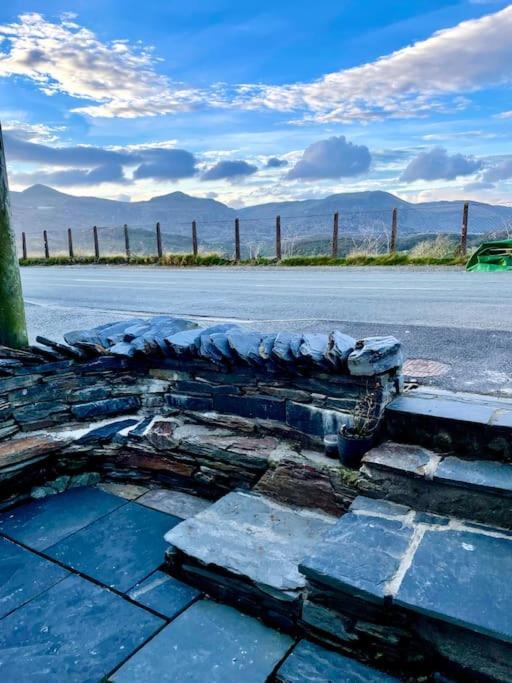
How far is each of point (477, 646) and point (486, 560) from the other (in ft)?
1.09

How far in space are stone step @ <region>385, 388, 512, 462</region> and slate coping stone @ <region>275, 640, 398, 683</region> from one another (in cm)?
101

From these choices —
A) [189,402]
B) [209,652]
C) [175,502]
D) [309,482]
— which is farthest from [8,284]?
[209,652]

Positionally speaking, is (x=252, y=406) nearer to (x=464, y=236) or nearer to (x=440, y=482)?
(x=440, y=482)

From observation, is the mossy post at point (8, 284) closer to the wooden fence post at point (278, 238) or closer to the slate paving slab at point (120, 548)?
the slate paving slab at point (120, 548)

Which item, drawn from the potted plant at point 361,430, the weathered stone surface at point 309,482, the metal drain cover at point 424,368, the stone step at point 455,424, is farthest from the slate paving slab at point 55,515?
the metal drain cover at point 424,368

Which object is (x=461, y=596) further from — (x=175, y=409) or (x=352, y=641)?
(x=175, y=409)

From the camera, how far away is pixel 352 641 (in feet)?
5.89

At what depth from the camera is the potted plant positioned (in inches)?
94.7

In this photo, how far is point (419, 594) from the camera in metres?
1.69

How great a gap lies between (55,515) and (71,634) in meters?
0.96

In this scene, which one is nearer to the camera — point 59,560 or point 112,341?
Answer: point 59,560

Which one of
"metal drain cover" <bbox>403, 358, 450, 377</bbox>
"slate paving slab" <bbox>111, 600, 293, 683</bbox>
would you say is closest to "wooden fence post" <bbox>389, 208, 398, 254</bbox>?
"metal drain cover" <bbox>403, 358, 450, 377</bbox>

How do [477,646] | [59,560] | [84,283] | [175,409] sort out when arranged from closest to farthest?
[477,646] → [59,560] → [175,409] → [84,283]

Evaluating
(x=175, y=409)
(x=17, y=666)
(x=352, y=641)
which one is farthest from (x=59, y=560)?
(x=352, y=641)
